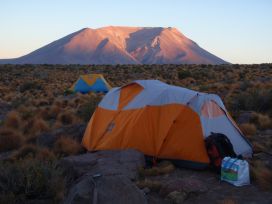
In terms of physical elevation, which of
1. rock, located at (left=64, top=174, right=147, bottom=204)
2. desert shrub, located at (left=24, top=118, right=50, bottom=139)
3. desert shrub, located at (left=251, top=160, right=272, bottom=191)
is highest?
rock, located at (left=64, top=174, right=147, bottom=204)

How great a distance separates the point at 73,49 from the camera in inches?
7751

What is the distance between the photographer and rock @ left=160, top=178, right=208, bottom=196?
A: 704cm

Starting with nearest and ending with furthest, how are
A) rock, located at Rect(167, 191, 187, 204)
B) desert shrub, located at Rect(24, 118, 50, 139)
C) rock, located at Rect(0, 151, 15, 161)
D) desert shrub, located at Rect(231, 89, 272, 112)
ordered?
rock, located at Rect(167, 191, 187, 204) < rock, located at Rect(0, 151, 15, 161) < desert shrub, located at Rect(24, 118, 50, 139) < desert shrub, located at Rect(231, 89, 272, 112)

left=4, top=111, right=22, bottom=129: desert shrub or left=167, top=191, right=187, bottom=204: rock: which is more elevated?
left=4, top=111, right=22, bottom=129: desert shrub

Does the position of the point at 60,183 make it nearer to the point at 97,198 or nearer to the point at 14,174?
the point at 14,174

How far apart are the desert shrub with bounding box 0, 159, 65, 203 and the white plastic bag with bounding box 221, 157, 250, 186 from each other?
276cm

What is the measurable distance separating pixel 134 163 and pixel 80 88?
1886 centimetres

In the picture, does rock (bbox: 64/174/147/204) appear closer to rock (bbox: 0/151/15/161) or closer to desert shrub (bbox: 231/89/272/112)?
rock (bbox: 0/151/15/161)

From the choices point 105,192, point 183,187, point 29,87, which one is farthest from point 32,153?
point 29,87

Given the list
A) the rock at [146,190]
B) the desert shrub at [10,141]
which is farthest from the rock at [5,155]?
the rock at [146,190]

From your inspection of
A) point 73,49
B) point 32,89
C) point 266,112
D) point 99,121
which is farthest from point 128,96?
point 73,49

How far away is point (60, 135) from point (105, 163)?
3.28m

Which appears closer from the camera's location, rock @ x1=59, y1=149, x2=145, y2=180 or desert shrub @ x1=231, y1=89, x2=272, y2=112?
rock @ x1=59, y1=149, x2=145, y2=180

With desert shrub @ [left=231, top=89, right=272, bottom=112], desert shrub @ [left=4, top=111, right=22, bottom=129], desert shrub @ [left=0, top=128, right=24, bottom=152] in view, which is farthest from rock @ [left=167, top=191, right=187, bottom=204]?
desert shrub @ [left=231, top=89, right=272, bottom=112]
